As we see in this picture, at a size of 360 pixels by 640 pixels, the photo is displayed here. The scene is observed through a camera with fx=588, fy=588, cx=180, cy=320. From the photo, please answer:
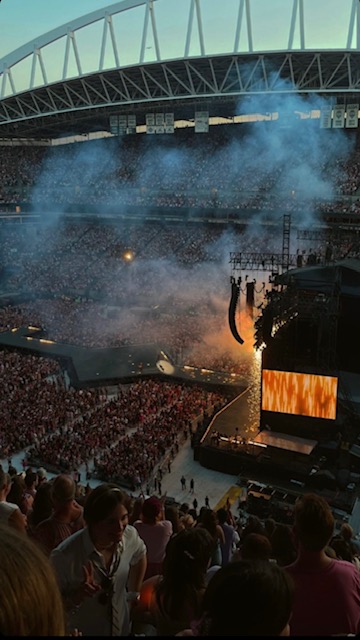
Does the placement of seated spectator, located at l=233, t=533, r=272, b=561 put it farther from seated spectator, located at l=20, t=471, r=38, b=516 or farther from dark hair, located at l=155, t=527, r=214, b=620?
seated spectator, located at l=20, t=471, r=38, b=516

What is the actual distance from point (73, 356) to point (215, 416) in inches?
325

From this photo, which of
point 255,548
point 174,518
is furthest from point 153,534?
point 174,518

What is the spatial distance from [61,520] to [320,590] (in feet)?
6.64

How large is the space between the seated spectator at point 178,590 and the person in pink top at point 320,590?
0.43 m

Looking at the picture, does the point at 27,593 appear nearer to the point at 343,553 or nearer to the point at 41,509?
the point at 41,509

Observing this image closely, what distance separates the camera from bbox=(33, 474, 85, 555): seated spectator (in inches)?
155

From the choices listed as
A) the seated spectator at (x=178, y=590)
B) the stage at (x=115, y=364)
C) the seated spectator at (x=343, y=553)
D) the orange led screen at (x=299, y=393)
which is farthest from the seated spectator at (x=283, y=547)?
the stage at (x=115, y=364)

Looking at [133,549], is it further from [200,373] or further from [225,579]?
[200,373]

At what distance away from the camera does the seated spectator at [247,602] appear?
1.39m

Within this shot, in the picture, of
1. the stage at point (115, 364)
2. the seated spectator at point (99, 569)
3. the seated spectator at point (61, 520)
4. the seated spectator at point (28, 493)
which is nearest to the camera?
the seated spectator at point (99, 569)

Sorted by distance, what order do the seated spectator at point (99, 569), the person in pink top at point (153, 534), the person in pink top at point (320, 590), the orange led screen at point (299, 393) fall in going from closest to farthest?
1. the person in pink top at point (320, 590)
2. the seated spectator at point (99, 569)
3. the person in pink top at point (153, 534)
4. the orange led screen at point (299, 393)

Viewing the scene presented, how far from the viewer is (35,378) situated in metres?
20.7

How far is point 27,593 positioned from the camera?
1.10 metres

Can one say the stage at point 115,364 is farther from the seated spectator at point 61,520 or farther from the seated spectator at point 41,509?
the seated spectator at point 61,520
